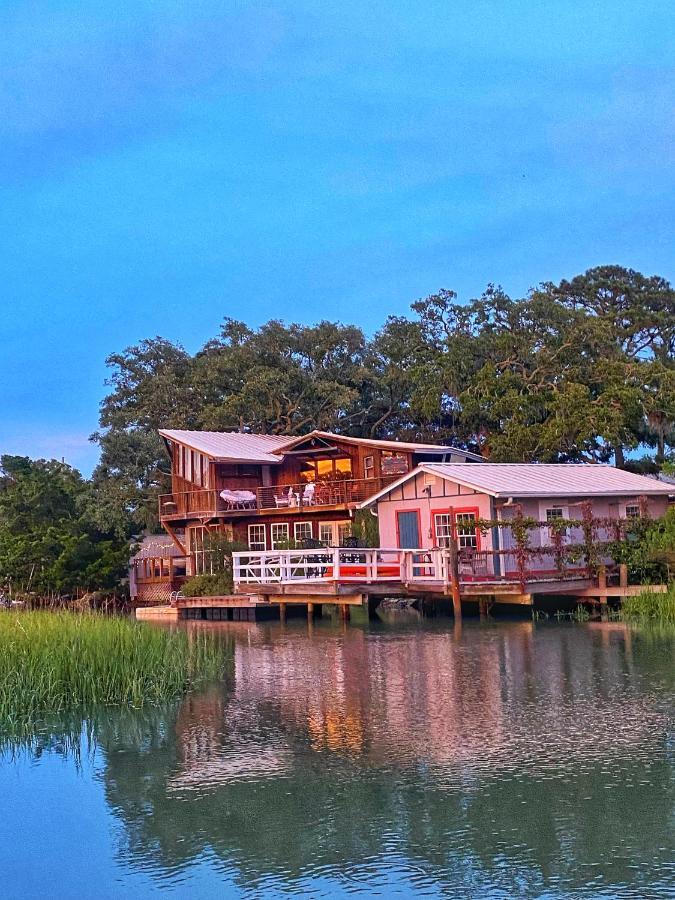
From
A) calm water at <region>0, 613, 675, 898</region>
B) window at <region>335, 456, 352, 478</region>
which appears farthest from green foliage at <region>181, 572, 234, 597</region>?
calm water at <region>0, 613, 675, 898</region>

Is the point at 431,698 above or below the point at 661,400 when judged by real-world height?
below

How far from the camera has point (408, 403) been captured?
169 ft

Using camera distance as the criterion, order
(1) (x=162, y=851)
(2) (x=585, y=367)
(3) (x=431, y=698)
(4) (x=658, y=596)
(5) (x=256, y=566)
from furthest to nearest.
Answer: (2) (x=585, y=367)
(5) (x=256, y=566)
(4) (x=658, y=596)
(3) (x=431, y=698)
(1) (x=162, y=851)

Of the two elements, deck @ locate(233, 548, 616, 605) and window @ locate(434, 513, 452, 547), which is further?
window @ locate(434, 513, 452, 547)

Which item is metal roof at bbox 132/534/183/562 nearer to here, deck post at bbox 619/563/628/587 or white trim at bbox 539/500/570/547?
white trim at bbox 539/500/570/547

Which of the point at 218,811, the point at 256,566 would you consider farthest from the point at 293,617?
the point at 218,811

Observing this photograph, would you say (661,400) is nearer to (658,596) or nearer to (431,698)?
(658,596)

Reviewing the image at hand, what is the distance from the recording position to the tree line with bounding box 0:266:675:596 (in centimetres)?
4319

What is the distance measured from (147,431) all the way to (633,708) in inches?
1616

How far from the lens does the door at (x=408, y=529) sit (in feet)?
107

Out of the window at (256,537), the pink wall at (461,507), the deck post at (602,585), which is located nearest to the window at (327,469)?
the window at (256,537)

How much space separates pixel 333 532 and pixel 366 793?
29762 millimetres

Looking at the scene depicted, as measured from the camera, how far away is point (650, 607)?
25.8 metres

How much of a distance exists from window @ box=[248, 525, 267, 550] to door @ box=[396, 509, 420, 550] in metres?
9.66
